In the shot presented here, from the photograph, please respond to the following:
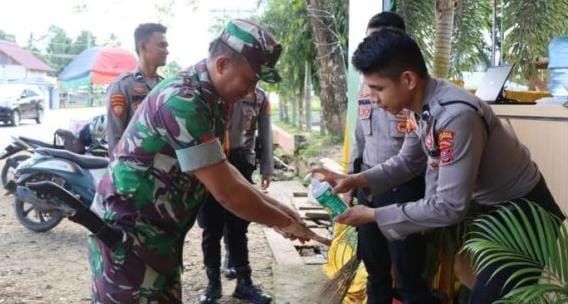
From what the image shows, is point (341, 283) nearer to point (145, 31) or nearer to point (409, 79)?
point (409, 79)

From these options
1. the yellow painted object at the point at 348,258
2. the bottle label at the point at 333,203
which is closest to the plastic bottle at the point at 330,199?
the bottle label at the point at 333,203

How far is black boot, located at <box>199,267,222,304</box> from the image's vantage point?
4.00 meters

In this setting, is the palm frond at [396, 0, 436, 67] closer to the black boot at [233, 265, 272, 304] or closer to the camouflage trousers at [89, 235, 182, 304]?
the black boot at [233, 265, 272, 304]

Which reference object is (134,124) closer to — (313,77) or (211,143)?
(211,143)

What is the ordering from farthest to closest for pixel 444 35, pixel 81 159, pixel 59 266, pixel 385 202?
pixel 81 159 < pixel 59 266 < pixel 444 35 < pixel 385 202

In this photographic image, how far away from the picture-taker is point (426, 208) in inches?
83.3

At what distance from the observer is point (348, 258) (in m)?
3.86

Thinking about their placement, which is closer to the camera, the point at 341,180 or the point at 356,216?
the point at 356,216

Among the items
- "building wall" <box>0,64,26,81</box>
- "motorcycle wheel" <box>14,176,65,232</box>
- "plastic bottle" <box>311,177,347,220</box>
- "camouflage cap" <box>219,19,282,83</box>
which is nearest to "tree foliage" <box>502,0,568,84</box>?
"plastic bottle" <box>311,177,347,220</box>

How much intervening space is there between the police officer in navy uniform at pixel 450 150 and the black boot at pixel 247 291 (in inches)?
76.8

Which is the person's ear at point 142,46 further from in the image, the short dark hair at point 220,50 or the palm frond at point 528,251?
the palm frond at point 528,251

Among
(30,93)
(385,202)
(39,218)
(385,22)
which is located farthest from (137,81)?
(30,93)

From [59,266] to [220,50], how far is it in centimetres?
387

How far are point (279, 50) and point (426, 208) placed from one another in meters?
0.76
